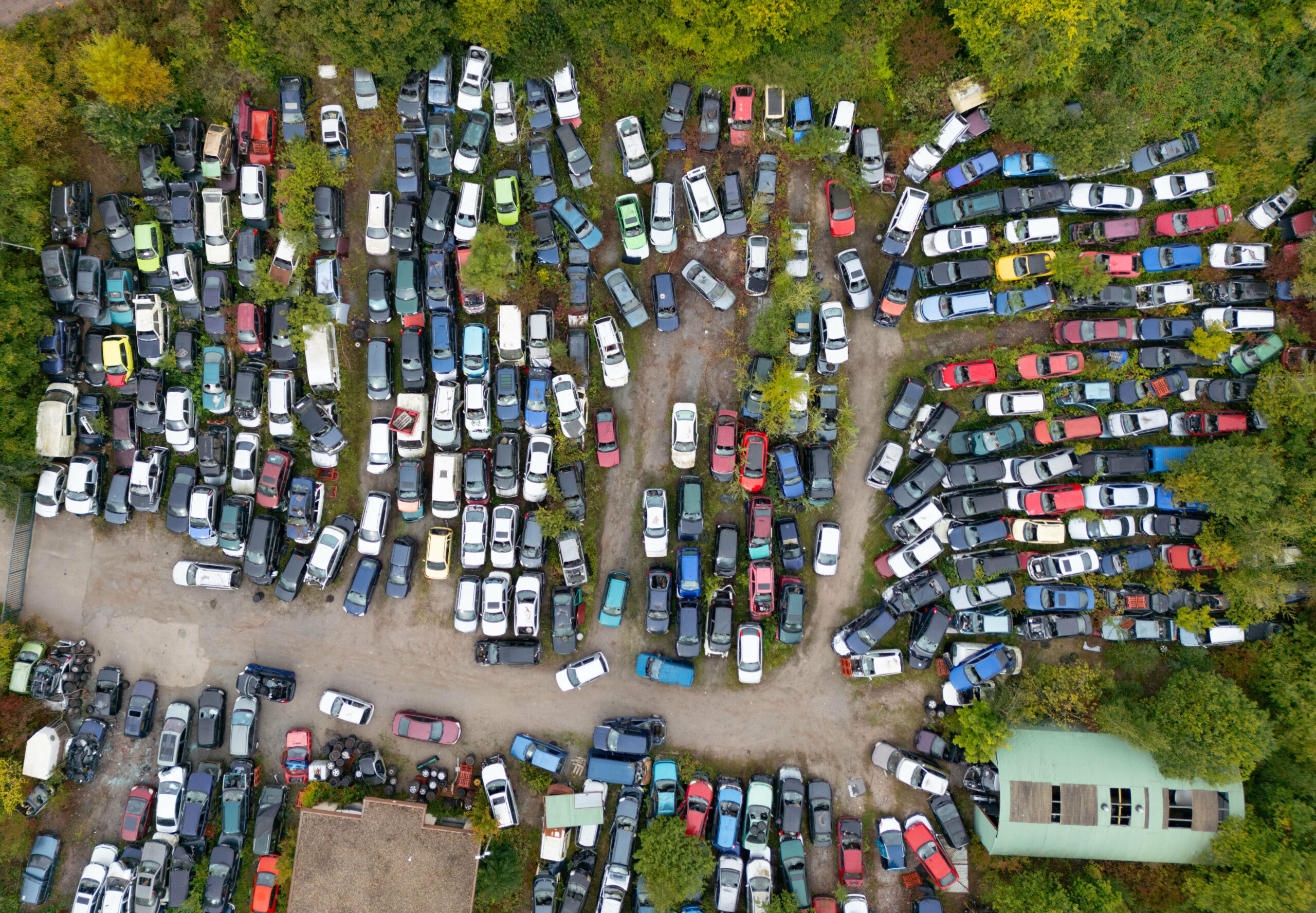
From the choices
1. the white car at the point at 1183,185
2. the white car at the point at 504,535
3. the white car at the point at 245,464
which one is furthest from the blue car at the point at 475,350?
the white car at the point at 1183,185

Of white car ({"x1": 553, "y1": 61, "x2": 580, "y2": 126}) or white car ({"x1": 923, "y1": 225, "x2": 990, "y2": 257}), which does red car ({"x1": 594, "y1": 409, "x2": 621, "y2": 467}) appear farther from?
white car ({"x1": 923, "y1": 225, "x2": 990, "y2": 257})

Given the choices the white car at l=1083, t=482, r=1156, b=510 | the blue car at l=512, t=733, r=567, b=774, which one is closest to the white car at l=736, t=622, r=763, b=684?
the blue car at l=512, t=733, r=567, b=774

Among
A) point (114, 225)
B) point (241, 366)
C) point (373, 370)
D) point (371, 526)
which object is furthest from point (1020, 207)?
point (114, 225)

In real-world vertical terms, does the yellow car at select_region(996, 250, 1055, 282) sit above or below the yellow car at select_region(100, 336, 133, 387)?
above

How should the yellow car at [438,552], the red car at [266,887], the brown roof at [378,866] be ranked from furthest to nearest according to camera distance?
the yellow car at [438,552] → the red car at [266,887] → the brown roof at [378,866]

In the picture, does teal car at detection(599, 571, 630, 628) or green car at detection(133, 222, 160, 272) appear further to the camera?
teal car at detection(599, 571, 630, 628)

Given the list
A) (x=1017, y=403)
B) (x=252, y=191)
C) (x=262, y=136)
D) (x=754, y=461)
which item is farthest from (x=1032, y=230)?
(x=252, y=191)

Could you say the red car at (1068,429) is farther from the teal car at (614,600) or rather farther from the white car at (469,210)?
the white car at (469,210)
